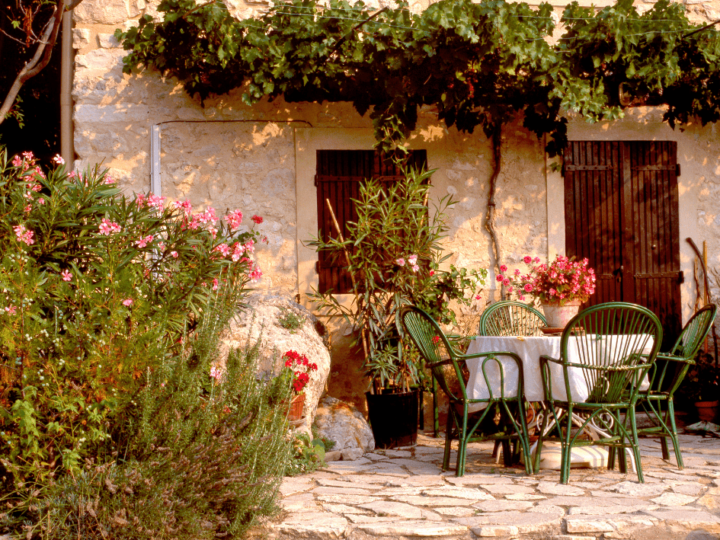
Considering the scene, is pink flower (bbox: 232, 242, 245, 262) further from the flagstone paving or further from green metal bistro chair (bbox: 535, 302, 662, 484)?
green metal bistro chair (bbox: 535, 302, 662, 484)

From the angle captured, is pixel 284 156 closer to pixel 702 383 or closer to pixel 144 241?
pixel 144 241

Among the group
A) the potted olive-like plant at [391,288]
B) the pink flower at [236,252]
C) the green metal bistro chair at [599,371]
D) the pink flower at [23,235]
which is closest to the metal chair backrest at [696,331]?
the green metal bistro chair at [599,371]

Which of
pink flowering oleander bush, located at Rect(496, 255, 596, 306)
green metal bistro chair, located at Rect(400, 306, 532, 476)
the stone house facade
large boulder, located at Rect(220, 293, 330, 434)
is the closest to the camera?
green metal bistro chair, located at Rect(400, 306, 532, 476)

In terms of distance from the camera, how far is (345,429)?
5254 millimetres

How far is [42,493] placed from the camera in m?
2.97

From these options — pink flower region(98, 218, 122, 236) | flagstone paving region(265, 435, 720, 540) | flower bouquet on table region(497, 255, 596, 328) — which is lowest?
flagstone paving region(265, 435, 720, 540)

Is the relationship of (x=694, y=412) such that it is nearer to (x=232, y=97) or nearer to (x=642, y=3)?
(x=642, y=3)

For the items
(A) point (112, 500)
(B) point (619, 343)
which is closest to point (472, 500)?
(B) point (619, 343)

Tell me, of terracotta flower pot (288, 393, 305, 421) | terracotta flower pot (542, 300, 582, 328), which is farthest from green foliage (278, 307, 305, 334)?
terracotta flower pot (542, 300, 582, 328)

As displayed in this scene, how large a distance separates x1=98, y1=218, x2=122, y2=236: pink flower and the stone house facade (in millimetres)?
1951

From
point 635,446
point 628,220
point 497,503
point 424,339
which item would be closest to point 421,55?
point 424,339

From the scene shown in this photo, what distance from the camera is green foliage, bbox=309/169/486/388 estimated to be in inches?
220

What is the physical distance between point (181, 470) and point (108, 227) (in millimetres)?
1557

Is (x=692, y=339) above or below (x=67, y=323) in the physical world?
below
